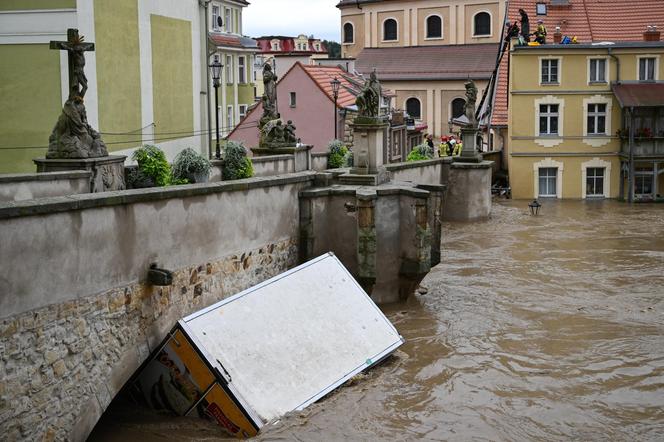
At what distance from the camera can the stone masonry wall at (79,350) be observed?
905 centimetres

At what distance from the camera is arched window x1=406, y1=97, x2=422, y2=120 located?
64.4 metres

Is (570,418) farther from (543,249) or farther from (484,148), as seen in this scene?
(484,148)

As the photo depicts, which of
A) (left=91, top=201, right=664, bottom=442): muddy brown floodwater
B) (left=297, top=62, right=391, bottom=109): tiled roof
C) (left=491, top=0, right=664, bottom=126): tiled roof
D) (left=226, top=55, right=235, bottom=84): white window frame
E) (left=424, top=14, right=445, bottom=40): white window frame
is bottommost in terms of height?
(left=91, top=201, right=664, bottom=442): muddy brown floodwater

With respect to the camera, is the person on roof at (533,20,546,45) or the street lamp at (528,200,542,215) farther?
the person on roof at (533,20,546,45)

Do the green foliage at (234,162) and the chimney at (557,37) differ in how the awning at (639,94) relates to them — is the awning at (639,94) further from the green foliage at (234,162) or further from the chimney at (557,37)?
the green foliage at (234,162)

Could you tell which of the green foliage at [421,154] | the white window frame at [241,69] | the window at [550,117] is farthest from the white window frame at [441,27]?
the green foliage at [421,154]

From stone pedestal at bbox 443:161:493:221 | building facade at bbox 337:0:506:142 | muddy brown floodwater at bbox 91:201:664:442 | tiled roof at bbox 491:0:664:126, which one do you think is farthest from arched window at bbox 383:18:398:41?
muddy brown floodwater at bbox 91:201:664:442

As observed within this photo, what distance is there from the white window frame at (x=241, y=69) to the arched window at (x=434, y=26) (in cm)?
1938

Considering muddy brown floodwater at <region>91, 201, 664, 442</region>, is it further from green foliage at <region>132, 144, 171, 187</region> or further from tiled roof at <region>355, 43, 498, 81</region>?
tiled roof at <region>355, 43, 498, 81</region>

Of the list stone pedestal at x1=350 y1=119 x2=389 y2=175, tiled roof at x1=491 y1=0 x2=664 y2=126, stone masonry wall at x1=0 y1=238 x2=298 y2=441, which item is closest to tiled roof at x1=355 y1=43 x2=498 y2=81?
tiled roof at x1=491 y1=0 x2=664 y2=126

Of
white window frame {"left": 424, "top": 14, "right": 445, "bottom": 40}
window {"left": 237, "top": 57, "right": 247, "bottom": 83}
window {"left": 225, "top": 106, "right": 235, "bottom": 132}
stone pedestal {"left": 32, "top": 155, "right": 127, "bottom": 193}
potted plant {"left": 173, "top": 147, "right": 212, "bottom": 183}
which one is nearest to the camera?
stone pedestal {"left": 32, "top": 155, "right": 127, "bottom": 193}

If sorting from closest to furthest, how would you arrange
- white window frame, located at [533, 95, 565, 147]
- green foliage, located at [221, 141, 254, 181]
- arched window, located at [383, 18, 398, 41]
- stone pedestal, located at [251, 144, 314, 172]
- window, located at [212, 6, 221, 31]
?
green foliage, located at [221, 141, 254, 181] < stone pedestal, located at [251, 144, 314, 172] < white window frame, located at [533, 95, 565, 147] < window, located at [212, 6, 221, 31] < arched window, located at [383, 18, 398, 41]

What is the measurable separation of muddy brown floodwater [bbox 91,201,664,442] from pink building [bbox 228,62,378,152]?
52.9ft

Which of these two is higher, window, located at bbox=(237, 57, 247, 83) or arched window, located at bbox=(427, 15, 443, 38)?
arched window, located at bbox=(427, 15, 443, 38)
